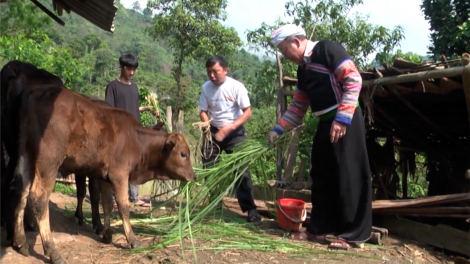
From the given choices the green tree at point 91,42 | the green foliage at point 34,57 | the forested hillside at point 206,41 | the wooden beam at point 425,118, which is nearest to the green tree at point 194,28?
the forested hillside at point 206,41

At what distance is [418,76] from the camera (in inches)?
233

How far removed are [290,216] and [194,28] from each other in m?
18.1

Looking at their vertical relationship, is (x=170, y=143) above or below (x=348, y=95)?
below

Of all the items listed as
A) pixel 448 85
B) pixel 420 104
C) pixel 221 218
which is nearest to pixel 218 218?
pixel 221 218

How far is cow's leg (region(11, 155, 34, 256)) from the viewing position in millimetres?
4156

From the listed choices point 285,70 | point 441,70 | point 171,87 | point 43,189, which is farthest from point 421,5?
point 171,87

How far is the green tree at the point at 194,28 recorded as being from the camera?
22453mm

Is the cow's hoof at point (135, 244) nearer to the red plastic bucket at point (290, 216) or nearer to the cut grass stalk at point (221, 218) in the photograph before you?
the cut grass stalk at point (221, 218)

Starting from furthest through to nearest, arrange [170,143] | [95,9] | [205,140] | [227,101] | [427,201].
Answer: [227,101] < [205,140] < [427,201] < [170,143] < [95,9]

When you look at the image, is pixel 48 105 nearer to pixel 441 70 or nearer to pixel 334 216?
pixel 334 216

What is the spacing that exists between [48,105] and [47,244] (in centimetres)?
117

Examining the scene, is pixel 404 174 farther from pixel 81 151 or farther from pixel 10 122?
pixel 10 122

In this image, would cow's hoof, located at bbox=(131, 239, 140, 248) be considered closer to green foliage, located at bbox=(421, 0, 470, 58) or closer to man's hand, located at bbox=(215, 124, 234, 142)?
man's hand, located at bbox=(215, 124, 234, 142)

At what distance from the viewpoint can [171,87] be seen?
34938 mm
